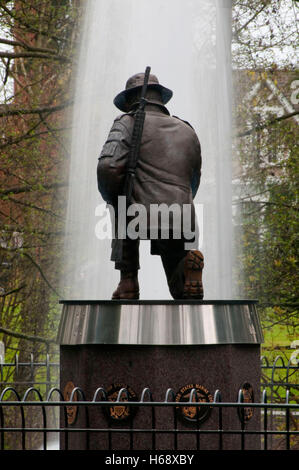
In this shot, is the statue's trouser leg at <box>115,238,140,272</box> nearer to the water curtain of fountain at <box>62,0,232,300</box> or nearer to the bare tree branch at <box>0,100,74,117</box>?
the water curtain of fountain at <box>62,0,232,300</box>

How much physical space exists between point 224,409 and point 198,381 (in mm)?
244

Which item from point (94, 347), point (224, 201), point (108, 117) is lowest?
point (94, 347)

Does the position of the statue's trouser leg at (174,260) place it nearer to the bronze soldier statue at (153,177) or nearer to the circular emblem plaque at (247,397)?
the bronze soldier statue at (153,177)

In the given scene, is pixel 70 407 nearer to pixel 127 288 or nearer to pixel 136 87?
pixel 127 288

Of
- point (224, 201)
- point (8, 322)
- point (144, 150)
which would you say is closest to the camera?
point (144, 150)

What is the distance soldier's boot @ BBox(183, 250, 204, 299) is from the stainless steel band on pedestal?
25cm

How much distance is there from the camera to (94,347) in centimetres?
533

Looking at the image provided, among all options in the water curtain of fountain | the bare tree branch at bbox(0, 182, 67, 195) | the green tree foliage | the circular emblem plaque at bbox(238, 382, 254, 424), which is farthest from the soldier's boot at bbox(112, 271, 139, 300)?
the green tree foliage

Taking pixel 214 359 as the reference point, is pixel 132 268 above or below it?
above

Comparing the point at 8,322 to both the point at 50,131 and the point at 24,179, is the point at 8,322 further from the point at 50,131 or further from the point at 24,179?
the point at 50,131

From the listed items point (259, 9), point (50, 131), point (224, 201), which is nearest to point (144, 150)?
point (224, 201)

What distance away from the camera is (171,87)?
1123cm

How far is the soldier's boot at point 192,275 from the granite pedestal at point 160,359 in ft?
0.82

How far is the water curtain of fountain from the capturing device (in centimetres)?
1126
